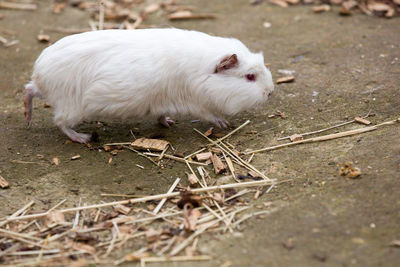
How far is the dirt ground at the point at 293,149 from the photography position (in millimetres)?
3135

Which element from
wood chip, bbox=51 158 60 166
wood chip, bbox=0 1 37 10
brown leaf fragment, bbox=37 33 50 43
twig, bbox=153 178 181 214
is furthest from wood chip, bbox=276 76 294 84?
wood chip, bbox=0 1 37 10

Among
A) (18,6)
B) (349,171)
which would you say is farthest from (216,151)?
(18,6)

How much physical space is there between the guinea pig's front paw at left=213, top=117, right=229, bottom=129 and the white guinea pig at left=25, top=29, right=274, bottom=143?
168 mm

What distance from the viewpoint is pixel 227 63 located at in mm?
4359

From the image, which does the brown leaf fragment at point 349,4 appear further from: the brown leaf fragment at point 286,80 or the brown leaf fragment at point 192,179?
the brown leaf fragment at point 192,179

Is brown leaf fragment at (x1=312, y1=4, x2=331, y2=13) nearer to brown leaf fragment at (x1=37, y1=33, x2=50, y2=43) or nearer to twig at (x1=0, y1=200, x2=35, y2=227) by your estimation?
brown leaf fragment at (x1=37, y1=33, x2=50, y2=43)

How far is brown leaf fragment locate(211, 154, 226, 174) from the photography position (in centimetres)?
410

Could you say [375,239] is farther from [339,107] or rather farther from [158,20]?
[158,20]

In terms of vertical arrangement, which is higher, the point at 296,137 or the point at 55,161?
the point at 296,137

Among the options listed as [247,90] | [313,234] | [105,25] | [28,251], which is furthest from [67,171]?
[105,25]

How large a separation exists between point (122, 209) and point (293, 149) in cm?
157

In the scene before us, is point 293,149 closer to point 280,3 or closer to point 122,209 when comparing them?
point 122,209

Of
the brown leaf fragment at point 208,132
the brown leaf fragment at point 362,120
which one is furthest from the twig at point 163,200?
the brown leaf fragment at point 362,120

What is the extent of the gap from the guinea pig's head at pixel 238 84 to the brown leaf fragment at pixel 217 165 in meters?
0.56
